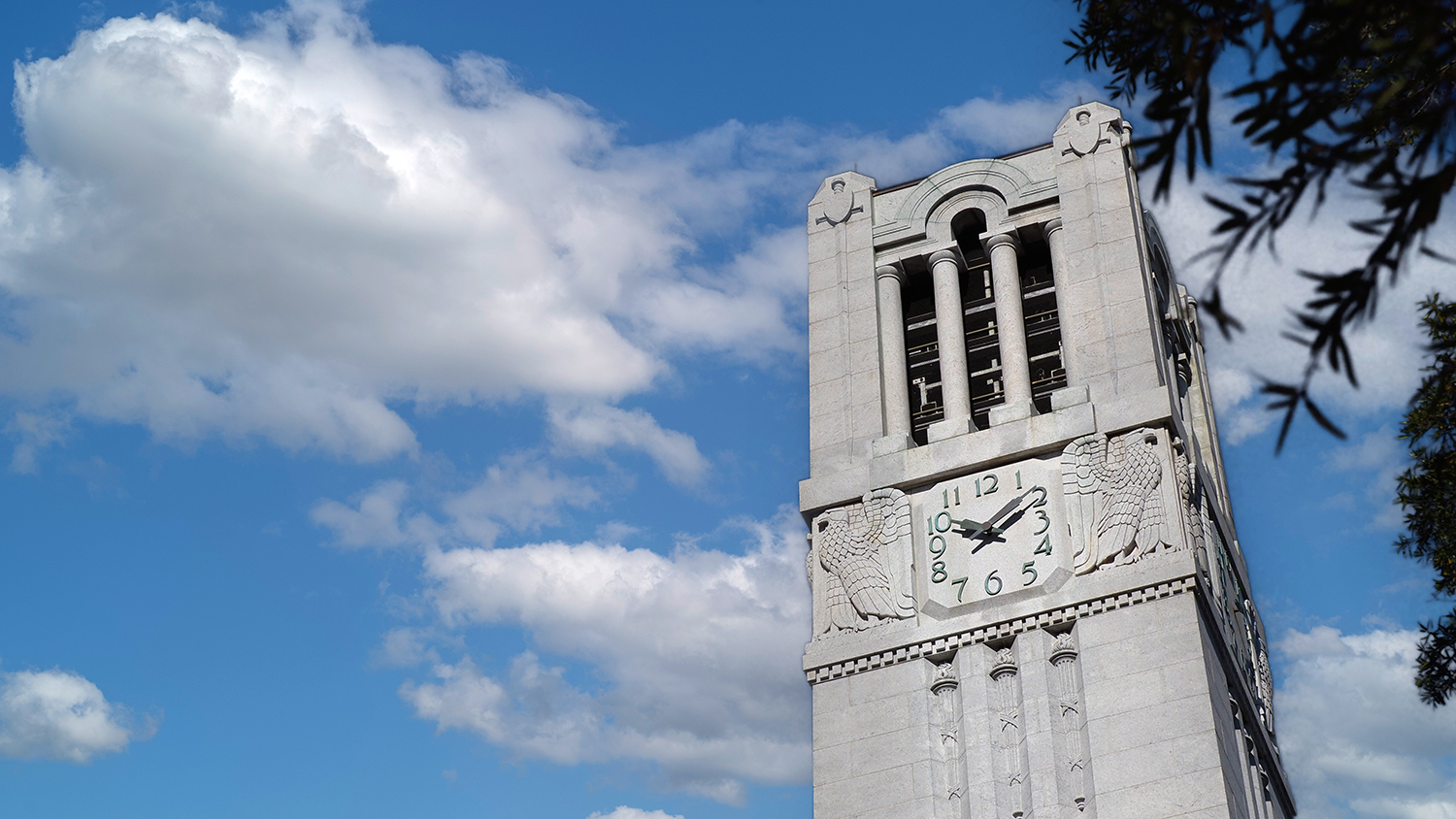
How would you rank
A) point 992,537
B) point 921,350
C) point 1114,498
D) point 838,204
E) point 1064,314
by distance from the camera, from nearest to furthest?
point 1114,498 → point 992,537 → point 1064,314 → point 921,350 → point 838,204

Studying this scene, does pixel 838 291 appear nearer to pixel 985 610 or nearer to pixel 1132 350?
pixel 1132 350

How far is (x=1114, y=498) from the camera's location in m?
33.1

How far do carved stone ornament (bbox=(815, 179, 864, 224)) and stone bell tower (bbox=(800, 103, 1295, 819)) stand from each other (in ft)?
0.25

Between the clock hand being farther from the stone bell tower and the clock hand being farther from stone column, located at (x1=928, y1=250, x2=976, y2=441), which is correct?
stone column, located at (x1=928, y1=250, x2=976, y2=441)

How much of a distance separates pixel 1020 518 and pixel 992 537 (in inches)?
27.2

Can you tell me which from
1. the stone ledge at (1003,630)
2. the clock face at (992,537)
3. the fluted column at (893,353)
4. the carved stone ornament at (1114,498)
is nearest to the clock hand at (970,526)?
the clock face at (992,537)

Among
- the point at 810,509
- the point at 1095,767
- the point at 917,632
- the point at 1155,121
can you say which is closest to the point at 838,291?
the point at 810,509

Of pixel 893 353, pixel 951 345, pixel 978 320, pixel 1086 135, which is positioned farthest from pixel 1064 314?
pixel 1086 135

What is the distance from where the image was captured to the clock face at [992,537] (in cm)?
3312

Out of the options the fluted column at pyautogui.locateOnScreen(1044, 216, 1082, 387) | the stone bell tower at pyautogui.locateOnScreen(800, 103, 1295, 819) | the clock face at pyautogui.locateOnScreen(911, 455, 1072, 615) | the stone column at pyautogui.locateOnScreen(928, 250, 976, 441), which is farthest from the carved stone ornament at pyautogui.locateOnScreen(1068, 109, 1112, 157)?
the clock face at pyautogui.locateOnScreen(911, 455, 1072, 615)

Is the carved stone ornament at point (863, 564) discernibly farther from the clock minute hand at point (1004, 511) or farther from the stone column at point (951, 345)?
the stone column at point (951, 345)

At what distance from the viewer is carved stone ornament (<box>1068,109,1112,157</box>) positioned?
3972 centimetres

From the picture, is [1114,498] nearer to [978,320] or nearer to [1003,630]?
[1003,630]

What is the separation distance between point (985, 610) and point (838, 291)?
411 inches
